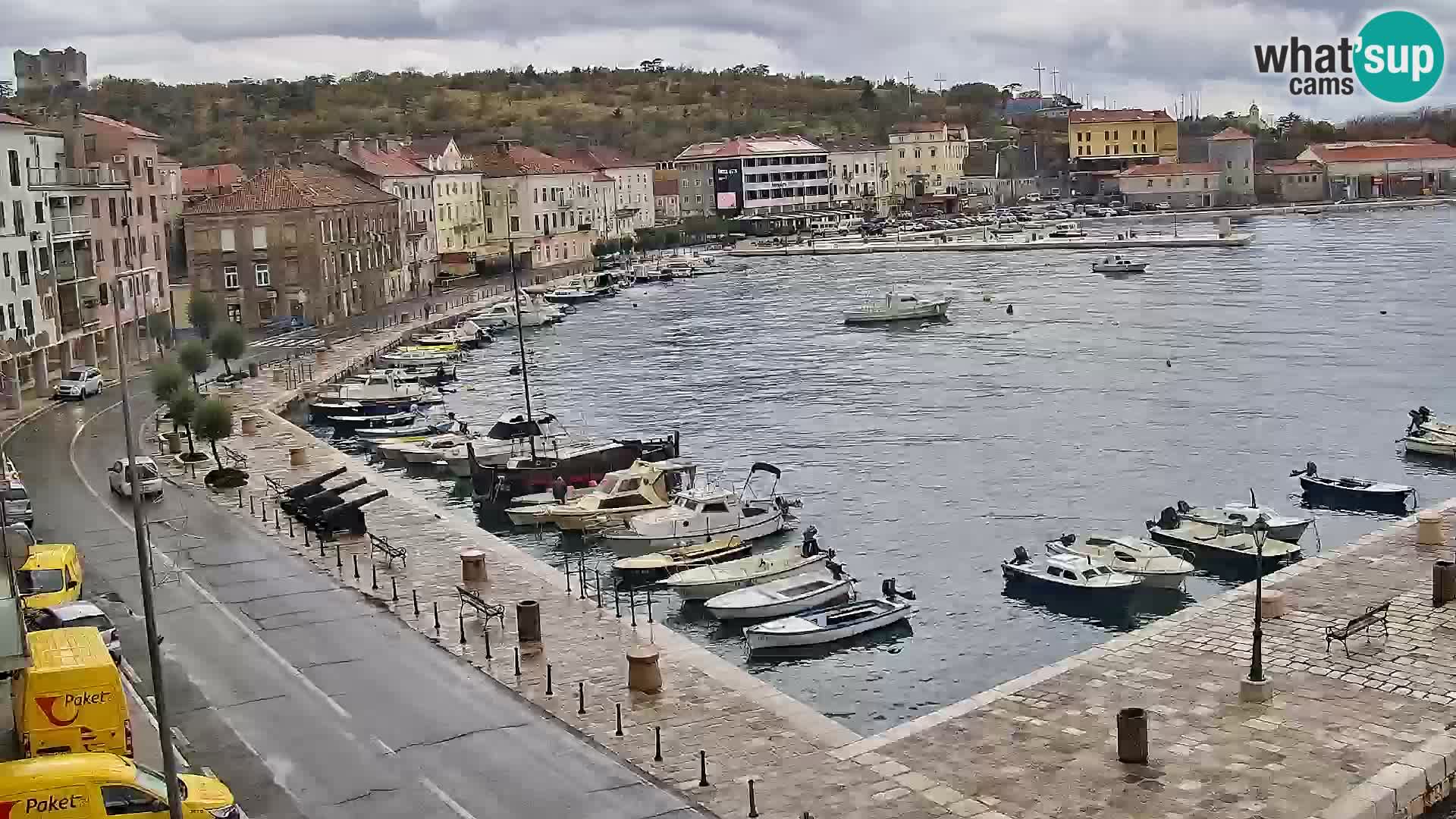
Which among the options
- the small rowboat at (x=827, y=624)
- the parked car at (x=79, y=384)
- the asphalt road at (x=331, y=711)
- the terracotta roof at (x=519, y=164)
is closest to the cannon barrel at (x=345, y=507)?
the asphalt road at (x=331, y=711)

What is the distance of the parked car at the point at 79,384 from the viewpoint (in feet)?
186

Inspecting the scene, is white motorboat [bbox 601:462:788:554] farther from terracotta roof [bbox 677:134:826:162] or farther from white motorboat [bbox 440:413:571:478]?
terracotta roof [bbox 677:134:826:162]

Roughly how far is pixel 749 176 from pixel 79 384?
4563 inches

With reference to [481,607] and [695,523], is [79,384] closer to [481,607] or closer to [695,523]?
[695,523]

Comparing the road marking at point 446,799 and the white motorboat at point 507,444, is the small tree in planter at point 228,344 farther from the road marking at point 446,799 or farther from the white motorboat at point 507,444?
the road marking at point 446,799

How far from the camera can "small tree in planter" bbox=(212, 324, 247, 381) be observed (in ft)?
211

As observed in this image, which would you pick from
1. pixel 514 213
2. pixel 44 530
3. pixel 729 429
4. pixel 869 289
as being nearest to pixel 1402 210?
pixel 869 289

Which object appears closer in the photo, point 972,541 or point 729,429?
point 972,541

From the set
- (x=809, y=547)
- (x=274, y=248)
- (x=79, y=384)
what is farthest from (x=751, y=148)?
(x=809, y=547)

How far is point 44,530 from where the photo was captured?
117 feet

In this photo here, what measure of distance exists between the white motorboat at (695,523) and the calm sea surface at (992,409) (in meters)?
1.20

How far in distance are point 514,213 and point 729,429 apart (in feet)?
236

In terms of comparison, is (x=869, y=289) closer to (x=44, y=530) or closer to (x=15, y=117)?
(x=15, y=117)

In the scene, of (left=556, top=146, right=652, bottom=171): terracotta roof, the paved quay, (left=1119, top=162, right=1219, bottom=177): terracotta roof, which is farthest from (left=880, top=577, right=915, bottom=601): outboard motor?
(left=1119, top=162, right=1219, bottom=177): terracotta roof
